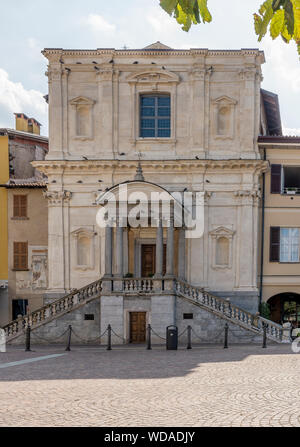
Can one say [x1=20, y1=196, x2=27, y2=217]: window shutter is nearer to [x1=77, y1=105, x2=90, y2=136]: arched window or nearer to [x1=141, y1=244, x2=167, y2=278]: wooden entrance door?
[x1=77, y1=105, x2=90, y2=136]: arched window

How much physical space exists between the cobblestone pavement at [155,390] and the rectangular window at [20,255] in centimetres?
1154

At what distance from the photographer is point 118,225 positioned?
25375mm

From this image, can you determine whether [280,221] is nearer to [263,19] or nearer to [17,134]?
[17,134]

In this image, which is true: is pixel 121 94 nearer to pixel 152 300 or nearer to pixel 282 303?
pixel 152 300

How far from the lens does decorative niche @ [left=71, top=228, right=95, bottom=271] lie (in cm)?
2817

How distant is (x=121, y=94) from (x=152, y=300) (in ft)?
36.0

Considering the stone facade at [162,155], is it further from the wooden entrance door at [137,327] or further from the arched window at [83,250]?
the wooden entrance door at [137,327]

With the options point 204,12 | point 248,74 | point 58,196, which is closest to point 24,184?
point 58,196

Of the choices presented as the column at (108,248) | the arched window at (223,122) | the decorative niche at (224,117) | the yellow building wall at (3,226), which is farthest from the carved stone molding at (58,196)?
the arched window at (223,122)

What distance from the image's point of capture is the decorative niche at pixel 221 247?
27.8 m

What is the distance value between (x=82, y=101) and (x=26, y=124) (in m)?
14.1
